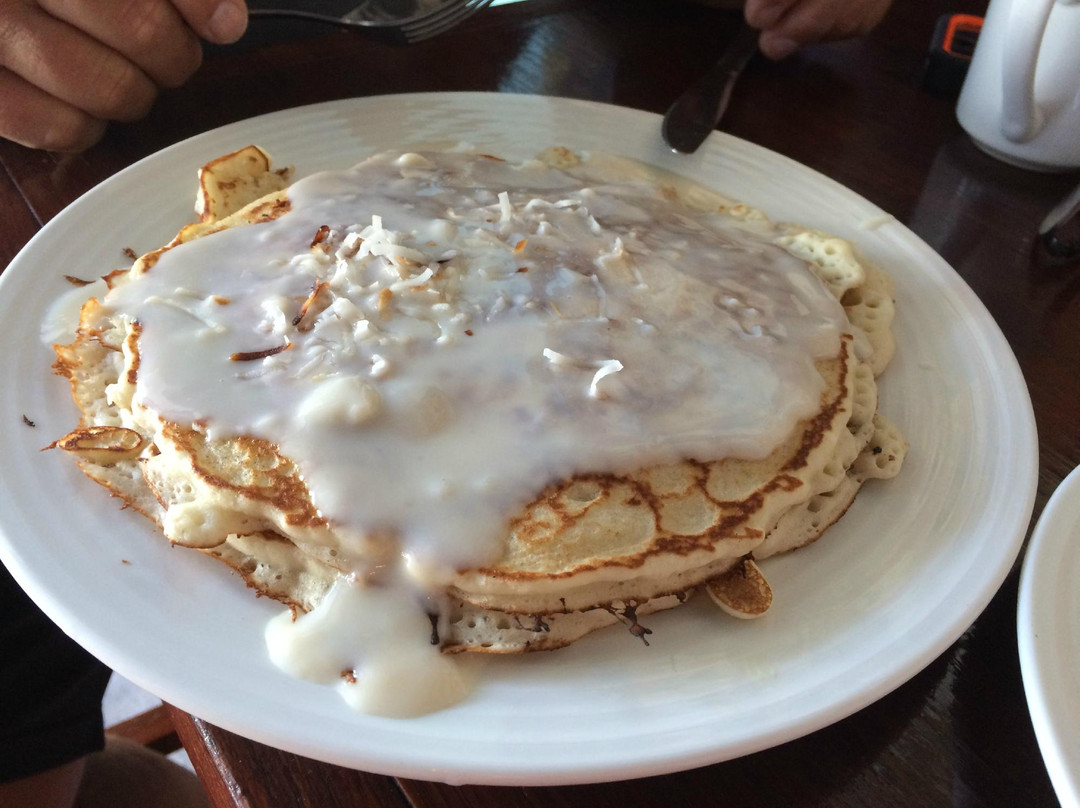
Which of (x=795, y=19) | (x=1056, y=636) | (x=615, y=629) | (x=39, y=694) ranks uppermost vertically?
(x=795, y=19)

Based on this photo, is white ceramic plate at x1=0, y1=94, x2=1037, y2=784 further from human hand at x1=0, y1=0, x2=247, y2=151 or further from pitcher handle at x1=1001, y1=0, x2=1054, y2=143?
pitcher handle at x1=1001, y1=0, x2=1054, y2=143

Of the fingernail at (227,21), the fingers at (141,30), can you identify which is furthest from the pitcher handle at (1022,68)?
the fingers at (141,30)

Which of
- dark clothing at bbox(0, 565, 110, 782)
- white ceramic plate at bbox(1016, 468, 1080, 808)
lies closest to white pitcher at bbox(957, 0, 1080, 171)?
white ceramic plate at bbox(1016, 468, 1080, 808)

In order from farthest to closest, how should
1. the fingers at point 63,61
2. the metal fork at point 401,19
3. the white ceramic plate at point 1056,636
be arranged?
1. the metal fork at point 401,19
2. the fingers at point 63,61
3. the white ceramic plate at point 1056,636

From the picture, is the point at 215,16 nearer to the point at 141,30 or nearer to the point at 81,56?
the point at 141,30

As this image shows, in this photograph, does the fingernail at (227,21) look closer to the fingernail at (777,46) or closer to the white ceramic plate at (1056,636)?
the fingernail at (777,46)

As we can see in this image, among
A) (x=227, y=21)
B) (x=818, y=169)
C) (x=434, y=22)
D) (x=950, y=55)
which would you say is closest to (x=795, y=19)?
(x=950, y=55)

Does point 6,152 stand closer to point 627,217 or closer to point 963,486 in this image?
point 627,217
